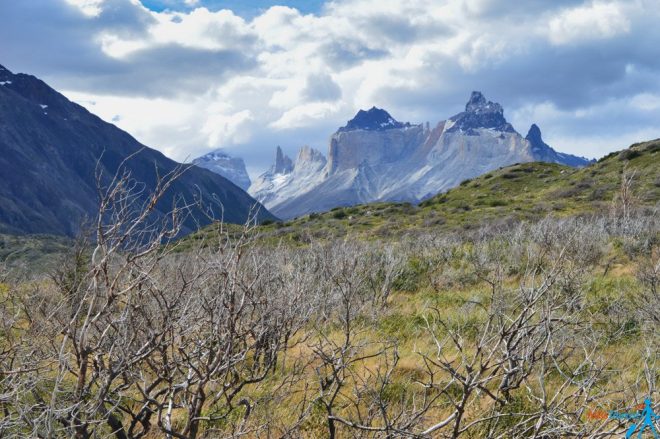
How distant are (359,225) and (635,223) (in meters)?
31.5

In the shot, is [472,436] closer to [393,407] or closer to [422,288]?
[393,407]

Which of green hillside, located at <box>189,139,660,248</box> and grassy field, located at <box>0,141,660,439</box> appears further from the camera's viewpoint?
green hillside, located at <box>189,139,660,248</box>

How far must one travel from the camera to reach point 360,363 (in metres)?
7.31

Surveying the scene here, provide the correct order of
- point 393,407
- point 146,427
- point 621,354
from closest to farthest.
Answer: point 146,427 → point 393,407 → point 621,354

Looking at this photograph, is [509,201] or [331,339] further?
[509,201]

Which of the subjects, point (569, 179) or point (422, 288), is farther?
point (569, 179)

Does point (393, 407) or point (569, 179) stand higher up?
point (569, 179)

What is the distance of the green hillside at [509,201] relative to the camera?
40125 mm

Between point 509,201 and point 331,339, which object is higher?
point 509,201

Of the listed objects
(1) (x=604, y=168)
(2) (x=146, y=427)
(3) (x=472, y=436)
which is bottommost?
(3) (x=472, y=436)

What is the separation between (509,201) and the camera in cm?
5291

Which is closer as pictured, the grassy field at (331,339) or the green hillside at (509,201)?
the grassy field at (331,339)

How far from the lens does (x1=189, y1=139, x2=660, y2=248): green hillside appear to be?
4012 centimetres

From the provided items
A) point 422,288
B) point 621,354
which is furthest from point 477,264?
point 621,354
